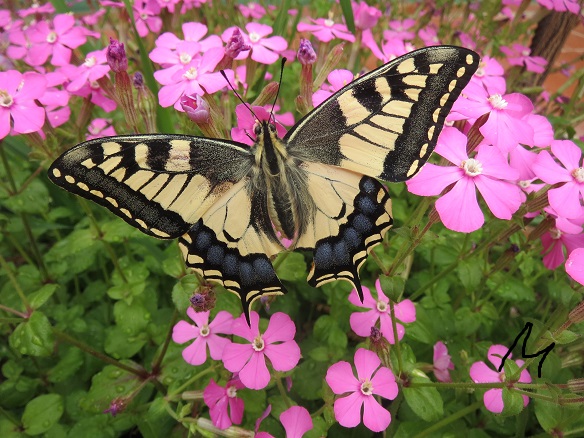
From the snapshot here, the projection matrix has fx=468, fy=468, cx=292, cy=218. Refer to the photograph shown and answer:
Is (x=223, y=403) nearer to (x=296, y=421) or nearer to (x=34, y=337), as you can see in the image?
(x=296, y=421)

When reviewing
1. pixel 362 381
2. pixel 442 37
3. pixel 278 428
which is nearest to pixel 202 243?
pixel 362 381

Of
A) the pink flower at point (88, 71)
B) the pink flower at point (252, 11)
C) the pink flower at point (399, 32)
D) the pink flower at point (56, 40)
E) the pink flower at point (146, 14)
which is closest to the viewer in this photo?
the pink flower at point (88, 71)

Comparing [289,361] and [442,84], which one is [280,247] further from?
[442,84]

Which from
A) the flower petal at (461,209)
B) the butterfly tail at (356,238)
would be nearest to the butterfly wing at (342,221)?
the butterfly tail at (356,238)

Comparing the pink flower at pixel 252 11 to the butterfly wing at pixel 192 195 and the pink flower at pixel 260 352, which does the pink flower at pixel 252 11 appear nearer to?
the butterfly wing at pixel 192 195

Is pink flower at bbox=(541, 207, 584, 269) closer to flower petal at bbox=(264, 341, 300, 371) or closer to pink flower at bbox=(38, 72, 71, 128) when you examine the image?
flower petal at bbox=(264, 341, 300, 371)

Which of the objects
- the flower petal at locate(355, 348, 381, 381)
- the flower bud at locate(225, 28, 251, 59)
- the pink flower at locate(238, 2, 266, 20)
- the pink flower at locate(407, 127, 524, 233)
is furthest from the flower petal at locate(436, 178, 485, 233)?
the pink flower at locate(238, 2, 266, 20)

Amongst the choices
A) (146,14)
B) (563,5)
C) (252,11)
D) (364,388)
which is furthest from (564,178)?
(252,11)
